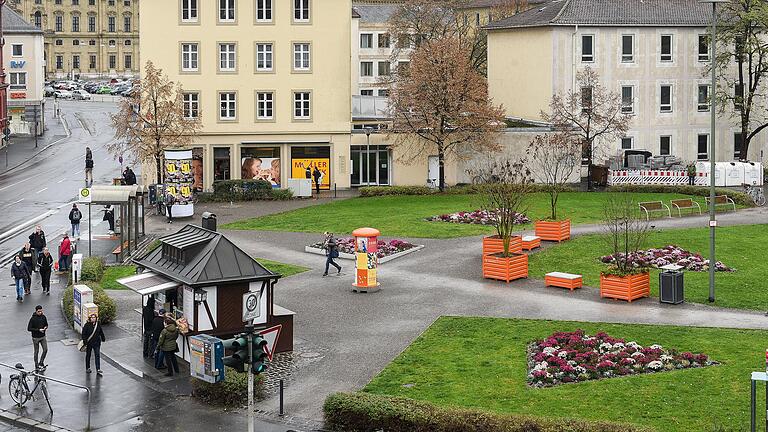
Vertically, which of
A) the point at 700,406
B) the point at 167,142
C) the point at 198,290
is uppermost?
the point at 167,142

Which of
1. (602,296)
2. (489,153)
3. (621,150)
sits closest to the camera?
(602,296)

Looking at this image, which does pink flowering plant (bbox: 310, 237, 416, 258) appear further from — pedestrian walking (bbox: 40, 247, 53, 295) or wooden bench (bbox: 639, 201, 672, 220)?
wooden bench (bbox: 639, 201, 672, 220)

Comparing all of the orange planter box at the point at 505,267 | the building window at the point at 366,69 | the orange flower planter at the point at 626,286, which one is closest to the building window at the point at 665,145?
the orange planter box at the point at 505,267

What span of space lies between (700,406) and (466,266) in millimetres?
18034

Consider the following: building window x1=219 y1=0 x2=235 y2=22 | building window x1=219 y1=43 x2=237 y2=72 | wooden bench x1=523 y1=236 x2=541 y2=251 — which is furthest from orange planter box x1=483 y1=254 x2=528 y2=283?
building window x1=219 y1=0 x2=235 y2=22

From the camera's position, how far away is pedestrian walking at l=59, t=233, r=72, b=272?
43.8 metres

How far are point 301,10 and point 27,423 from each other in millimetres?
46274

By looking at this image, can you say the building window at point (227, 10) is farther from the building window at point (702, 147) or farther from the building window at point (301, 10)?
the building window at point (702, 147)

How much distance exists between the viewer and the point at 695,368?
28.3m

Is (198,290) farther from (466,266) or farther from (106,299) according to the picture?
(466,266)

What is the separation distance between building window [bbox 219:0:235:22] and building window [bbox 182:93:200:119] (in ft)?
15.0

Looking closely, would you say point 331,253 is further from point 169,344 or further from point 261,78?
point 261,78

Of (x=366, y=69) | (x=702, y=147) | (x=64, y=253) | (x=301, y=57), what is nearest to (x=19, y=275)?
(x=64, y=253)

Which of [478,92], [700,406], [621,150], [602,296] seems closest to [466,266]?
[602,296]
